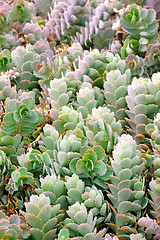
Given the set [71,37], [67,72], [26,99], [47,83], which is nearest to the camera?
[26,99]

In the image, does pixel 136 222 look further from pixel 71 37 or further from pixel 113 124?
pixel 71 37

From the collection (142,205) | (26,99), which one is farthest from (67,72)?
(142,205)

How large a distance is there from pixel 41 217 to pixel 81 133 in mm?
341

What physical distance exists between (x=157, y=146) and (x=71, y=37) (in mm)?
913

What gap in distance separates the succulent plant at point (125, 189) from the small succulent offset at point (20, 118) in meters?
0.37

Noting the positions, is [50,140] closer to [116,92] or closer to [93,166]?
[93,166]

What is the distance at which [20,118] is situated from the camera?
1.13m

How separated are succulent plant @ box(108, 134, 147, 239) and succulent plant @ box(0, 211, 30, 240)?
263 millimetres

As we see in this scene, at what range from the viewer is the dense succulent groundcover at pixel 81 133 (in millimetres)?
911

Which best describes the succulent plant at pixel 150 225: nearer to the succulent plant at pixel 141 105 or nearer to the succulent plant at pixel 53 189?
the succulent plant at pixel 53 189

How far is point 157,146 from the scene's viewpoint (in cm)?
105

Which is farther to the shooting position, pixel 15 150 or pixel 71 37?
pixel 71 37

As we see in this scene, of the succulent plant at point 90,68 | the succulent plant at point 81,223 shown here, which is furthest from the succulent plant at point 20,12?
the succulent plant at point 81,223

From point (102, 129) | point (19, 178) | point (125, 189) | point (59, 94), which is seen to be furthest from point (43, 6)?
point (125, 189)
